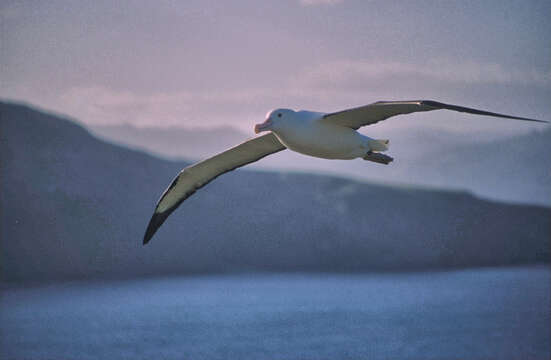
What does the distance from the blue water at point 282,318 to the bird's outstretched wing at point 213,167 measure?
16.7 m

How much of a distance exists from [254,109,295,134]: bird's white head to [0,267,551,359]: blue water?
18924 mm

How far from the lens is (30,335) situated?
25.2 metres

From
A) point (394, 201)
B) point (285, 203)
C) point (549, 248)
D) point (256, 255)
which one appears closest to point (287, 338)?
point (256, 255)

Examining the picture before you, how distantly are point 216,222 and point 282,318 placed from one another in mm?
6385

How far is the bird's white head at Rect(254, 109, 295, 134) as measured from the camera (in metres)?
4.01

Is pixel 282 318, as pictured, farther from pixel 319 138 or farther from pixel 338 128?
pixel 319 138

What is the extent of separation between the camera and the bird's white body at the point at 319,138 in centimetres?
411

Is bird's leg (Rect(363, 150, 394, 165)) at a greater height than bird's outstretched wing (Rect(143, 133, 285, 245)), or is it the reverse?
bird's outstretched wing (Rect(143, 133, 285, 245))

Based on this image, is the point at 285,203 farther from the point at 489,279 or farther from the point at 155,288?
the point at 489,279

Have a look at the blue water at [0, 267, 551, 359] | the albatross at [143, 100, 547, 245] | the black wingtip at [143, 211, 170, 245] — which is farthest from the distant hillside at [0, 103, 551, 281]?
the albatross at [143, 100, 547, 245]

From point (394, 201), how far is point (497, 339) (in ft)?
30.5

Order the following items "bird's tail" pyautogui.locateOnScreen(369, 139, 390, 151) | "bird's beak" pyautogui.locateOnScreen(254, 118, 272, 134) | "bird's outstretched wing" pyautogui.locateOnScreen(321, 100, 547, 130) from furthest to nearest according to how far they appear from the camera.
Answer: "bird's tail" pyautogui.locateOnScreen(369, 139, 390, 151), "bird's beak" pyautogui.locateOnScreen(254, 118, 272, 134), "bird's outstretched wing" pyautogui.locateOnScreen(321, 100, 547, 130)

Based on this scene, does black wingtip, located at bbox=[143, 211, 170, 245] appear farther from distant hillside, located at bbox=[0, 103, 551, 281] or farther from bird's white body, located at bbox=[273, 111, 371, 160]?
distant hillside, located at bbox=[0, 103, 551, 281]

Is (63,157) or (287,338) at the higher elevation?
(63,157)
